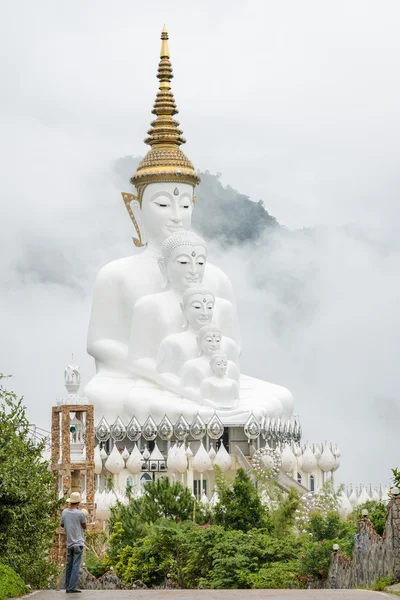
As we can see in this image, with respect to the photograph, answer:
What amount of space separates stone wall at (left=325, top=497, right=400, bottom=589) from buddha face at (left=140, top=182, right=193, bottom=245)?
2704cm

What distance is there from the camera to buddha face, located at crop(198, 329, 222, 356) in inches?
1850

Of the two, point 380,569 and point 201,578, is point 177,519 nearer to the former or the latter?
point 201,578

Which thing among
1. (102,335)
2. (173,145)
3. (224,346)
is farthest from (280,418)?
(173,145)

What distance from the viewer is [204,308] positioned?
47.9 m

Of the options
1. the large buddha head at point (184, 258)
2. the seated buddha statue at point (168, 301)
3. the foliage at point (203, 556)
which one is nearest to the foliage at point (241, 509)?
the foliage at point (203, 556)

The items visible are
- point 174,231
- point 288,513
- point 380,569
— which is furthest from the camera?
point 174,231

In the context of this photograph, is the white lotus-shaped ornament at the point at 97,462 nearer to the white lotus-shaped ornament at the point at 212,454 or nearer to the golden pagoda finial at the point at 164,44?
the white lotus-shaped ornament at the point at 212,454

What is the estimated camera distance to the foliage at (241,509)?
30.5 m

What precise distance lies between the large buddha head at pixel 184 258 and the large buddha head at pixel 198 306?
90 centimetres

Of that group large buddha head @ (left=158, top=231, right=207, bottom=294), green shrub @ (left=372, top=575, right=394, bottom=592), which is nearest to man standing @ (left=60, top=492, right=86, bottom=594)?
green shrub @ (left=372, top=575, right=394, bottom=592)

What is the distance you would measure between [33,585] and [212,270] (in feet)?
93.5

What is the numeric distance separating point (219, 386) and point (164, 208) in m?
7.53

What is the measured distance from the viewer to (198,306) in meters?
47.8

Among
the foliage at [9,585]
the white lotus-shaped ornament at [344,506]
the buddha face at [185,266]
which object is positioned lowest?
the foliage at [9,585]
